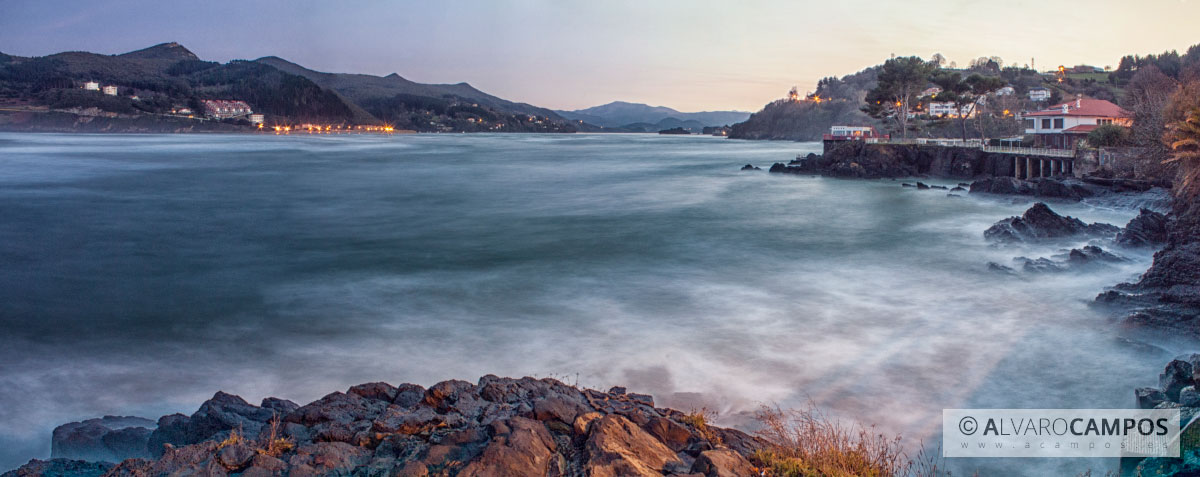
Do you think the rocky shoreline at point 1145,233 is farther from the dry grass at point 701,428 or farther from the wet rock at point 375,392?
the wet rock at point 375,392

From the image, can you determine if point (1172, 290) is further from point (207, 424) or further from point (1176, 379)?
point (207, 424)

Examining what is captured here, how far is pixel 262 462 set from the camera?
174 inches

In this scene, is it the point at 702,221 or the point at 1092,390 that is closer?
the point at 1092,390

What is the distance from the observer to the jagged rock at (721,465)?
421 centimetres

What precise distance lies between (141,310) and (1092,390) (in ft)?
51.4

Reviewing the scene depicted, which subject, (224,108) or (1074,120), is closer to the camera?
(1074,120)

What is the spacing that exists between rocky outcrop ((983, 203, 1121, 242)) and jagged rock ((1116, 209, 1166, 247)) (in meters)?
1.26

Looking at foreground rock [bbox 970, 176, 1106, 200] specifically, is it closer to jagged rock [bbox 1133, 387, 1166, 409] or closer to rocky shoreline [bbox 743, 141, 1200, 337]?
rocky shoreline [bbox 743, 141, 1200, 337]

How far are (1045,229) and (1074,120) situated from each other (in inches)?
1165

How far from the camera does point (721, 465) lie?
4.29 metres

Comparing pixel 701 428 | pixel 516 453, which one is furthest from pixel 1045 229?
pixel 516 453

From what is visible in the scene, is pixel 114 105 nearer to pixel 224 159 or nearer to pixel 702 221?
pixel 224 159

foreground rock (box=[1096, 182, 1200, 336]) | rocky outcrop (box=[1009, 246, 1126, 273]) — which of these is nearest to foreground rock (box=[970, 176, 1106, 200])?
foreground rock (box=[1096, 182, 1200, 336])

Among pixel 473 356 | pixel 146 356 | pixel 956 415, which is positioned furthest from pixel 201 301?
pixel 956 415
